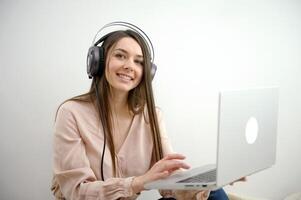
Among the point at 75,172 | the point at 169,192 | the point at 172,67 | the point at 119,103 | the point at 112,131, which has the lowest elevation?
the point at 169,192

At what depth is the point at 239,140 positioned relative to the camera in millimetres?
897

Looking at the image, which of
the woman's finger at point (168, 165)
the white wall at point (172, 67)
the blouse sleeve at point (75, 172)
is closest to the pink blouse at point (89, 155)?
the blouse sleeve at point (75, 172)

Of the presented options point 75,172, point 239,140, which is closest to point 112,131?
point 75,172

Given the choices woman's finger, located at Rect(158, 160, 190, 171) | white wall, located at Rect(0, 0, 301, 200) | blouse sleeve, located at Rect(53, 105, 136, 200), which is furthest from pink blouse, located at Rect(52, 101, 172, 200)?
white wall, located at Rect(0, 0, 301, 200)

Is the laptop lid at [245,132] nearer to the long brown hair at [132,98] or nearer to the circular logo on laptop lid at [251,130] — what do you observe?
the circular logo on laptop lid at [251,130]

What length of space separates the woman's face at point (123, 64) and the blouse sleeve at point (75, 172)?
22cm

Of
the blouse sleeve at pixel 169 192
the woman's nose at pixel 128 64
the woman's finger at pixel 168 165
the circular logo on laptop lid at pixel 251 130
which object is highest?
the woman's nose at pixel 128 64

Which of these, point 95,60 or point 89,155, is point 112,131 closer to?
point 89,155

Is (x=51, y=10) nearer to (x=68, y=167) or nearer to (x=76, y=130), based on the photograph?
(x=76, y=130)

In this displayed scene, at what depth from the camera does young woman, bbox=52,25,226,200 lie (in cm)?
111

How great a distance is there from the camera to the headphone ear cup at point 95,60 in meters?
1.18

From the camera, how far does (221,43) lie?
1815 mm

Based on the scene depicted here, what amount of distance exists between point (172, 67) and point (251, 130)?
831mm

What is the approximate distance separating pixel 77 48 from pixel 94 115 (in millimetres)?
419
